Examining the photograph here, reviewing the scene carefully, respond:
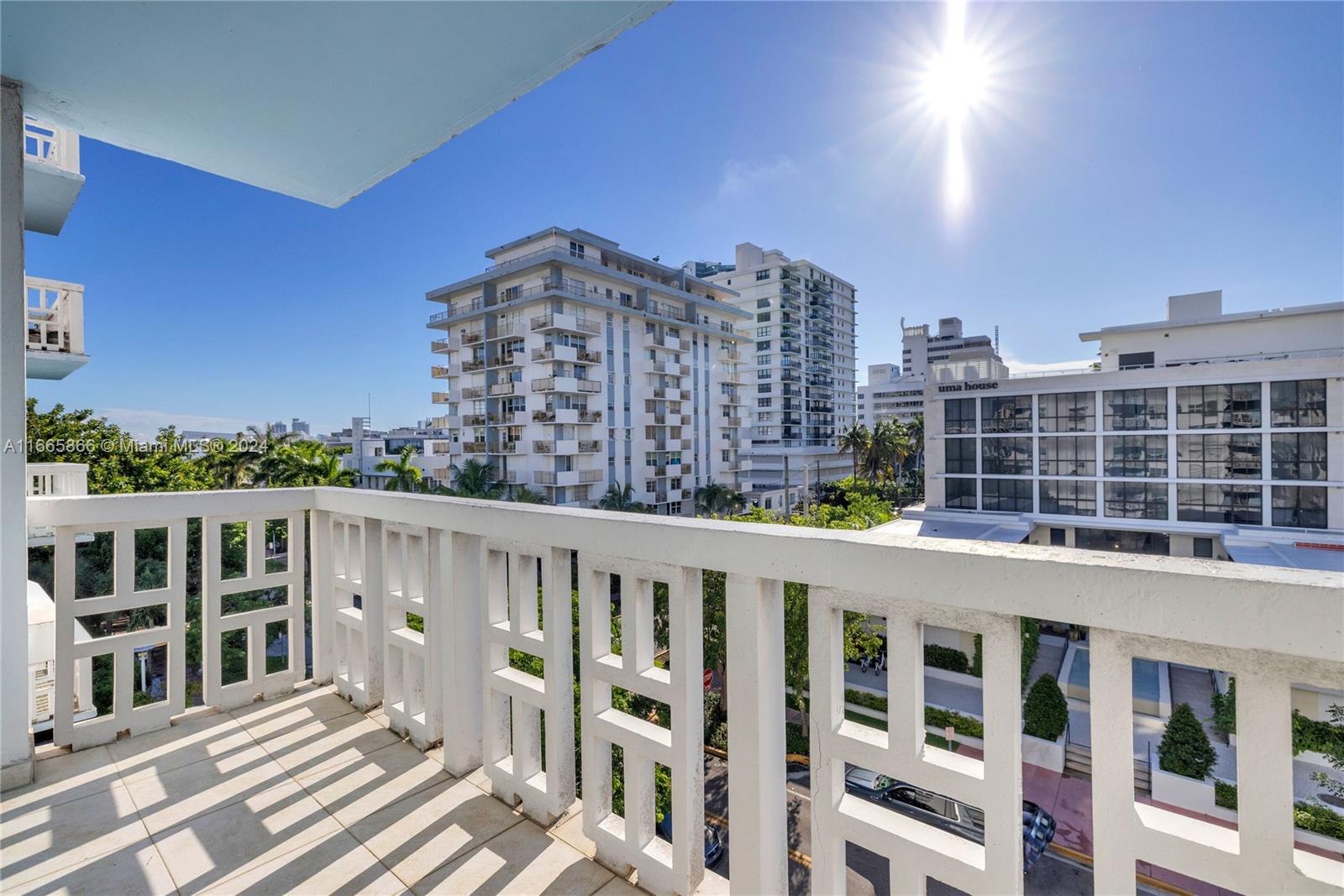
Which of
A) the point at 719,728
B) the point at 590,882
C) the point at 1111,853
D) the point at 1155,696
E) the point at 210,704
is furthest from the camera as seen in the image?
the point at 1155,696

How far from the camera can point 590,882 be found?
1.31 m

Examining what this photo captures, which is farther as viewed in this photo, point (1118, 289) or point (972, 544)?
point (1118, 289)

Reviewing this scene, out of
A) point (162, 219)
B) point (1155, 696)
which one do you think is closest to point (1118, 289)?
point (1155, 696)

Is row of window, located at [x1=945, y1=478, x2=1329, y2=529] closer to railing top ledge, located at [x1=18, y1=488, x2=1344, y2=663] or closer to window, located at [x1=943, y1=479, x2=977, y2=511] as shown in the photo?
window, located at [x1=943, y1=479, x2=977, y2=511]

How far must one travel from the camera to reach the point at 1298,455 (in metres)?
18.9

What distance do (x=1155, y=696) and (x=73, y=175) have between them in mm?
20158

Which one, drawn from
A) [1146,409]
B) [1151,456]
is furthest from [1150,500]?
[1146,409]

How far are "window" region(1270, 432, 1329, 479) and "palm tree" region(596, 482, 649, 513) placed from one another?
74.2ft

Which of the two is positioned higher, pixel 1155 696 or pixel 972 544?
pixel 972 544

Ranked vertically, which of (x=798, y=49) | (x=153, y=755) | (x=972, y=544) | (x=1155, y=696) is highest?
(x=798, y=49)

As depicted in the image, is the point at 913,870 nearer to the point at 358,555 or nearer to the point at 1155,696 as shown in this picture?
the point at 358,555

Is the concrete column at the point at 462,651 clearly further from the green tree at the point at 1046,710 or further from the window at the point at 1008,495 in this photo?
the window at the point at 1008,495

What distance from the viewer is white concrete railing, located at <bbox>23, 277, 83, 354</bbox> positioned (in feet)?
18.8

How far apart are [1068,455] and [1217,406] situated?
470 cm
